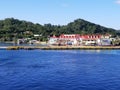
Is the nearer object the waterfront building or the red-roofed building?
the waterfront building

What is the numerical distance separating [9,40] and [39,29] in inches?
1304

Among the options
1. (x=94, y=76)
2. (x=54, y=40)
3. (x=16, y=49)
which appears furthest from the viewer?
(x=54, y=40)

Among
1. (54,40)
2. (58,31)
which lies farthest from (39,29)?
(54,40)

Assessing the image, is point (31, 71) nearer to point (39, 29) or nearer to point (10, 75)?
point (10, 75)

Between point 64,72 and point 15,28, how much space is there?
153364 millimetres

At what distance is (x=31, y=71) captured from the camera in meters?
39.1

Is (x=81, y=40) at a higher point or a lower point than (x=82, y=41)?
higher

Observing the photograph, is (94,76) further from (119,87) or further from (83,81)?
(119,87)

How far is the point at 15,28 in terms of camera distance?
190m

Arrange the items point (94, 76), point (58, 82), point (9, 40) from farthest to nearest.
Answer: point (9, 40), point (94, 76), point (58, 82)

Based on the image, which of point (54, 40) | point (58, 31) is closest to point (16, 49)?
point (54, 40)

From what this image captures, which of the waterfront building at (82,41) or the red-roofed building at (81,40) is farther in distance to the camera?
the red-roofed building at (81,40)

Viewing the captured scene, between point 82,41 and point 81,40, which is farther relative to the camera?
point 81,40

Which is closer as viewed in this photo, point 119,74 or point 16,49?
point 119,74
